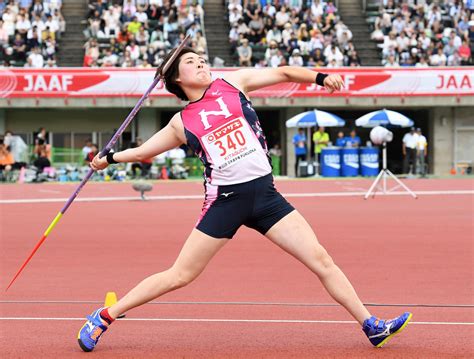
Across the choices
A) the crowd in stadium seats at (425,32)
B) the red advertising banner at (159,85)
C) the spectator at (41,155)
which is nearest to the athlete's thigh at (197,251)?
the spectator at (41,155)

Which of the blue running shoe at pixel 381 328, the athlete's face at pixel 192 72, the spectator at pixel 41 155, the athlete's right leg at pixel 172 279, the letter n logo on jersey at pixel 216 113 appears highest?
the athlete's face at pixel 192 72

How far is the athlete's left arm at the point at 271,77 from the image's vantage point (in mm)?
6410

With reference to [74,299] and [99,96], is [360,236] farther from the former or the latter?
[99,96]

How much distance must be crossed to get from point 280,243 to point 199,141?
82cm

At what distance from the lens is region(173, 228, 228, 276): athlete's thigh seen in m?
6.32

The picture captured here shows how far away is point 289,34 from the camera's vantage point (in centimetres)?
3600

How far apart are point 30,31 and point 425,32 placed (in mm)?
14267

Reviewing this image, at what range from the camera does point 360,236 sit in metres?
14.2

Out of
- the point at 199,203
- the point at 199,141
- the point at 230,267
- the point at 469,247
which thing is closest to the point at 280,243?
the point at 199,141

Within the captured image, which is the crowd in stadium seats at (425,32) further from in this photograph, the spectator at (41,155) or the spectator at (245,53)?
the spectator at (41,155)

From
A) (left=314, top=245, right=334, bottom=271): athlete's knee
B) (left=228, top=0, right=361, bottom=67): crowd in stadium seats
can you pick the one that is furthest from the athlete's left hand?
(left=228, top=0, right=361, bottom=67): crowd in stadium seats

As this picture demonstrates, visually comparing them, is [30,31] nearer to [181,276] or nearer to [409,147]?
[409,147]

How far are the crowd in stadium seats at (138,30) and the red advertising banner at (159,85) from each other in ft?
3.81

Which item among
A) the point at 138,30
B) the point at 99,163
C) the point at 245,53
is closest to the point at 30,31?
the point at 138,30
